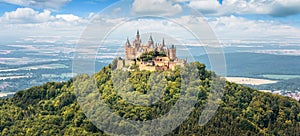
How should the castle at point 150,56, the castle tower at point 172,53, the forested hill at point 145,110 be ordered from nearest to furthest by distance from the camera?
the forested hill at point 145,110 < the castle at point 150,56 < the castle tower at point 172,53

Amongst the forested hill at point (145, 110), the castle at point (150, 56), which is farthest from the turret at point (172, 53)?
the forested hill at point (145, 110)

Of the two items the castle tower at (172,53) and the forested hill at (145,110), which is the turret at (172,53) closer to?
the castle tower at (172,53)

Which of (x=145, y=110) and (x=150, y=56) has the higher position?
(x=150, y=56)

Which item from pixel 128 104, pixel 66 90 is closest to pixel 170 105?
pixel 128 104

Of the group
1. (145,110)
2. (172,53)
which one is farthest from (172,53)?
(145,110)

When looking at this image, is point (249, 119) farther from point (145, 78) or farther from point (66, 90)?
point (66, 90)

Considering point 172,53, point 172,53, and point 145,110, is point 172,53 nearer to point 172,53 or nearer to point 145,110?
point 172,53

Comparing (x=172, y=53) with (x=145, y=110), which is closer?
(x=145, y=110)

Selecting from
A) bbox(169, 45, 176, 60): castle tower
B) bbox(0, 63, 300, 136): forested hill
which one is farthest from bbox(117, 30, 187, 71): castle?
bbox(0, 63, 300, 136): forested hill
